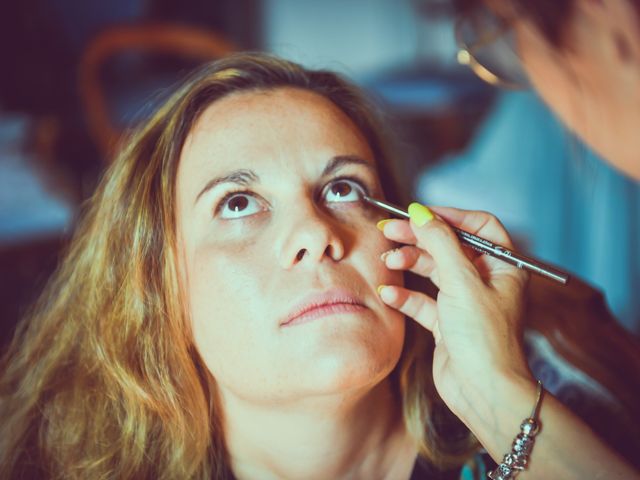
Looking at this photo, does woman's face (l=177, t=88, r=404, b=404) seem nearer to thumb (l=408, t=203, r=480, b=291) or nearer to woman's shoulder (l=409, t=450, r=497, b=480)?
thumb (l=408, t=203, r=480, b=291)

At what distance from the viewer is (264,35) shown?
17.0ft

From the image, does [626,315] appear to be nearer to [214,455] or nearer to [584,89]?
[584,89]

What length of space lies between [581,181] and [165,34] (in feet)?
7.03

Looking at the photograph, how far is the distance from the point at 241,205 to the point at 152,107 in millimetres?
449

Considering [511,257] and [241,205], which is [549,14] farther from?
[241,205]

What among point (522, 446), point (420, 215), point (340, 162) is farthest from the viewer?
point (340, 162)

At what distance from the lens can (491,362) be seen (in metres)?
0.75

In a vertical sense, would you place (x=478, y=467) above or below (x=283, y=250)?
below

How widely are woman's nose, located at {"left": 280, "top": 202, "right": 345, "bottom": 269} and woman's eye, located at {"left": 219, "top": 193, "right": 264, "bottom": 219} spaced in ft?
0.20

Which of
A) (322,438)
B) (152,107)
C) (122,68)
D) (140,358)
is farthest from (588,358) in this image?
(122,68)

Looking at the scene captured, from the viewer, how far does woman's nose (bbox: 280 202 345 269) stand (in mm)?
810

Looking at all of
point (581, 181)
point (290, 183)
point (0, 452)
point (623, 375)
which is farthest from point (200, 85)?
Result: point (581, 181)

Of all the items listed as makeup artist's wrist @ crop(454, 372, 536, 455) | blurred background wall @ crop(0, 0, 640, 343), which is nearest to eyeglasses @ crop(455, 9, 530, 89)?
blurred background wall @ crop(0, 0, 640, 343)

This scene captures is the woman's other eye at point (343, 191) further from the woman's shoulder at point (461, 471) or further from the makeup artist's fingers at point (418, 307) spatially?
the woman's shoulder at point (461, 471)
